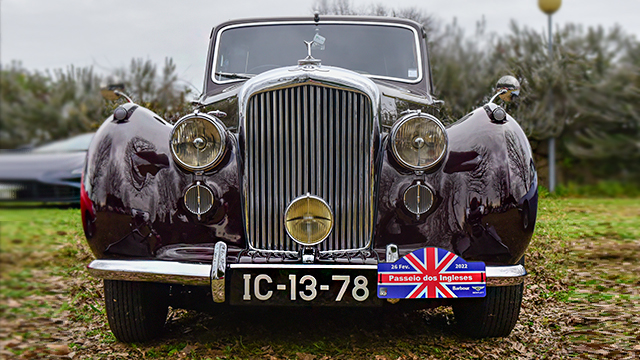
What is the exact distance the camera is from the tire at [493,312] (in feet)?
10.1

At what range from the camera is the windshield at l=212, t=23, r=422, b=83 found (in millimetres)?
4375

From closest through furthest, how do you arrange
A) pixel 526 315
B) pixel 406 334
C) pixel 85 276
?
pixel 406 334 → pixel 526 315 → pixel 85 276

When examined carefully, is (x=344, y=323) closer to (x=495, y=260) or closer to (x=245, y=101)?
(x=495, y=260)

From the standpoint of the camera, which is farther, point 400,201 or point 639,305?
point 639,305

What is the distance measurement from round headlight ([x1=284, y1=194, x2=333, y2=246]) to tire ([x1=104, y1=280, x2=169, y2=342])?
34.4 inches

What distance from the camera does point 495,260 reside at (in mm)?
2844

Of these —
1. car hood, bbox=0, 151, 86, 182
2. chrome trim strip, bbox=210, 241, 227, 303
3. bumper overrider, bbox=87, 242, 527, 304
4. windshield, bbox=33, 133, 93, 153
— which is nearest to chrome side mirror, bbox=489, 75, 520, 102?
bumper overrider, bbox=87, 242, 527, 304

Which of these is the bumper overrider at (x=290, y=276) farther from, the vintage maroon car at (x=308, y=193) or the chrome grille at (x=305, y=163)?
the chrome grille at (x=305, y=163)

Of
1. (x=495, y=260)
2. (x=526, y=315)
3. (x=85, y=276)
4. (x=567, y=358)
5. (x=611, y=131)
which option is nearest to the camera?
(x=495, y=260)

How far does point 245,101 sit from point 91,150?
2.79 ft

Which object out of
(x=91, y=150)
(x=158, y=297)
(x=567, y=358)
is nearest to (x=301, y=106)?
(x=91, y=150)

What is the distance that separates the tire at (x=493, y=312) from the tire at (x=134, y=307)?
166 centimetres

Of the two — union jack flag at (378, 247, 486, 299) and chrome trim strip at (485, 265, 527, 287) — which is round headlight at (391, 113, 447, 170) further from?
chrome trim strip at (485, 265, 527, 287)

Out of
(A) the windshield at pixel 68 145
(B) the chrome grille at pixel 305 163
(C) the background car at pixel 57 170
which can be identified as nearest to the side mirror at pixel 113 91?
(B) the chrome grille at pixel 305 163
